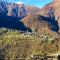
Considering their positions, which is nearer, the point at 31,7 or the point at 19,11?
the point at 19,11

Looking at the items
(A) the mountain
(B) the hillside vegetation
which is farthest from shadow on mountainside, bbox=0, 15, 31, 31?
(B) the hillside vegetation

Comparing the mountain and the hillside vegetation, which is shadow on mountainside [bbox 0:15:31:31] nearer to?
the mountain

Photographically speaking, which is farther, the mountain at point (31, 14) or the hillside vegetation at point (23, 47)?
the mountain at point (31, 14)

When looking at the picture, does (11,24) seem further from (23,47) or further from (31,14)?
(23,47)

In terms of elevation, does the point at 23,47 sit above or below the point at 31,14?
below

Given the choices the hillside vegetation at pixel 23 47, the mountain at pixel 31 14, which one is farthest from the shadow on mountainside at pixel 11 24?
the hillside vegetation at pixel 23 47

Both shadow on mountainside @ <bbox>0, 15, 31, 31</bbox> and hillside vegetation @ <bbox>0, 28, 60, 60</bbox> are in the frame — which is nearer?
hillside vegetation @ <bbox>0, 28, 60, 60</bbox>

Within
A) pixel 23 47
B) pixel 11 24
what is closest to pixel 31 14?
pixel 11 24

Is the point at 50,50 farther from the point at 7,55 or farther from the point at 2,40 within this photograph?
the point at 2,40

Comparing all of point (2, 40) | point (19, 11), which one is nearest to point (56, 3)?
point (19, 11)

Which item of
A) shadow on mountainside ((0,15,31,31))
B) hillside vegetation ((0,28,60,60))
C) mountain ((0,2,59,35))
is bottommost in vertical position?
hillside vegetation ((0,28,60,60))

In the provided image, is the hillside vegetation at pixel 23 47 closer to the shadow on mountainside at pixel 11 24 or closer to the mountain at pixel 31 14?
the shadow on mountainside at pixel 11 24
